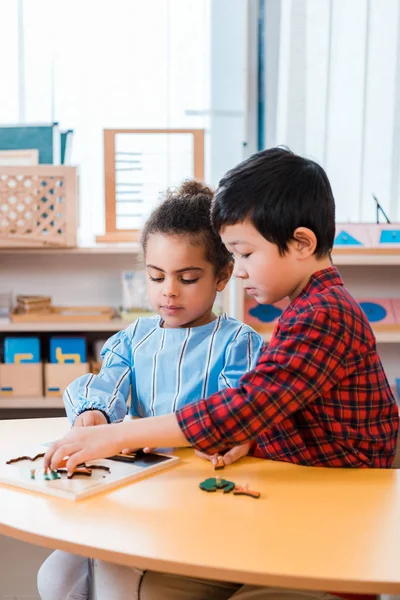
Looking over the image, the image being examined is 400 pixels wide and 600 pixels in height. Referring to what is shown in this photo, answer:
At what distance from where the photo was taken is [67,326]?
2633 mm

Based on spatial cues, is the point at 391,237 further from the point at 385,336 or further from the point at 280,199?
the point at 280,199

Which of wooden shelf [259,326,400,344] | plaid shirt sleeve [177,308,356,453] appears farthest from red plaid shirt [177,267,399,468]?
wooden shelf [259,326,400,344]

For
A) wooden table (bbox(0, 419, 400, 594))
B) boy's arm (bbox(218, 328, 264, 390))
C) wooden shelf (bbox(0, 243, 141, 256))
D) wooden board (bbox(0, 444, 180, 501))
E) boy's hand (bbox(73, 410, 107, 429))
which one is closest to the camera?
wooden table (bbox(0, 419, 400, 594))

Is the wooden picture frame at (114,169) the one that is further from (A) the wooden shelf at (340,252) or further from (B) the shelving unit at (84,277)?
(B) the shelving unit at (84,277)

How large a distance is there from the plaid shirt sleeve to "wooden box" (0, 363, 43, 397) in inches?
67.1

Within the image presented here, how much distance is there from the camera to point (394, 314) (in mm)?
2789

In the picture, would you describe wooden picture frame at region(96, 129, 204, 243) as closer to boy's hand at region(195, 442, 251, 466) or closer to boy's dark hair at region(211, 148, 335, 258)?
boy's dark hair at region(211, 148, 335, 258)

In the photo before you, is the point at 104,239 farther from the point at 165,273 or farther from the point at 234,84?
the point at 165,273

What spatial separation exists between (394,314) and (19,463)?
2.03 metres

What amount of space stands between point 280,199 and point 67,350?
1.71 m

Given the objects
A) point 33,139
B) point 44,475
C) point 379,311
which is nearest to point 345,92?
point 379,311

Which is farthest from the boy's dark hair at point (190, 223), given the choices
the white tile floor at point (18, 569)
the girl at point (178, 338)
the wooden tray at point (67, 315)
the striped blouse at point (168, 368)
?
the wooden tray at point (67, 315)

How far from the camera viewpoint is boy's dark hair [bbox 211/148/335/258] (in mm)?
1084

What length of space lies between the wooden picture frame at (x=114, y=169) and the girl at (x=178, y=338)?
1.25 metres
